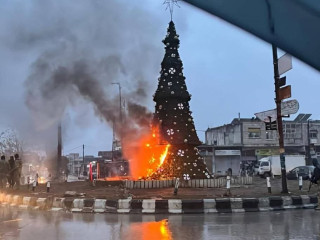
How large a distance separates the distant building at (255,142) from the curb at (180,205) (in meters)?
40.4

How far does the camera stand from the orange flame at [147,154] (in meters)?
16.6

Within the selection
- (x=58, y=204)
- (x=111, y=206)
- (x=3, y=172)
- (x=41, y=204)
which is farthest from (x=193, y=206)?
(x=3, y=172)

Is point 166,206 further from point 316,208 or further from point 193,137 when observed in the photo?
point 193,137

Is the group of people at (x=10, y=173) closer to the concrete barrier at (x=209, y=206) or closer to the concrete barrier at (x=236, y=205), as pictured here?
the concrete barrier at (x=209, y=206)

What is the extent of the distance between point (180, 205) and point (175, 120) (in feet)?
20.6

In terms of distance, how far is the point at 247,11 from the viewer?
185cm

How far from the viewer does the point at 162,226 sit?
875 cm

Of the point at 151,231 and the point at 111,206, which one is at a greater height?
the point at 111,206

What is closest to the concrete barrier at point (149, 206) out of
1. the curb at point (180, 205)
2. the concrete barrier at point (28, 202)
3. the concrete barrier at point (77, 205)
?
the curb at point (180, 205)

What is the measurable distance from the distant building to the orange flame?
34859mm

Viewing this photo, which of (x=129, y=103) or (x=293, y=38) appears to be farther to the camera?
(x=129, y=103)

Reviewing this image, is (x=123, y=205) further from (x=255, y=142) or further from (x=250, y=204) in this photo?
(x=255, y=142)

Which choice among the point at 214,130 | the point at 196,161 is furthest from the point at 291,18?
the point at 214,130

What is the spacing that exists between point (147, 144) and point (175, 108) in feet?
6.28
